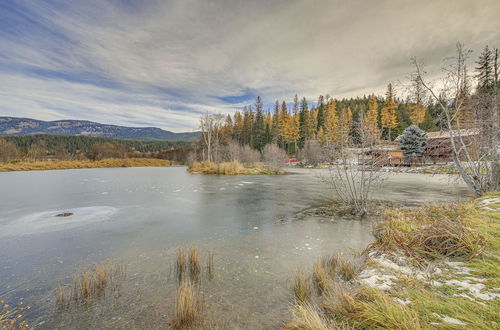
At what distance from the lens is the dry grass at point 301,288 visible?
375cm

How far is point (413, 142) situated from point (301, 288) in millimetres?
45461

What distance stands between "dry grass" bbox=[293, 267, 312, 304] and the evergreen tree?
43.6 meters

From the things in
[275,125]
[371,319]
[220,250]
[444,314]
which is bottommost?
[220,250]

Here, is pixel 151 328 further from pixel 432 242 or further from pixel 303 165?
pixel 303 165

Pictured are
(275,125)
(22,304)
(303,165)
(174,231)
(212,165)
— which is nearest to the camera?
(22,304)

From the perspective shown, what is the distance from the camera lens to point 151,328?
3.11 meters

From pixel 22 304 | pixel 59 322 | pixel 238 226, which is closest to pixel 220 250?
pixel 238 226

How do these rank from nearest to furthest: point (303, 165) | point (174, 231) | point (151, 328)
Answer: point (151, 328) → point (174, 231) → point (303, 165)

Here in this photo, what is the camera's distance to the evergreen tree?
37.7 metres

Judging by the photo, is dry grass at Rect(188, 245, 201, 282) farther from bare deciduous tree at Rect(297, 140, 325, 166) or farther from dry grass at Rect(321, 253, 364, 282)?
bare deciduous tree at Rect(297, 140, 325, 166)

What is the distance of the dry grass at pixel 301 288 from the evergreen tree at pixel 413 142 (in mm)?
43574

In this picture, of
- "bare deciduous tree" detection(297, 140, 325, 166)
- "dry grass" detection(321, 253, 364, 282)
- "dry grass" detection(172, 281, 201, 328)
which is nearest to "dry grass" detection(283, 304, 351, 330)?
"dry grass" detection(172, 281, 201, 328)

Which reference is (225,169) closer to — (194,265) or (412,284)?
(194,265)

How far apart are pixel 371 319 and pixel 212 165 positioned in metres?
34.6
